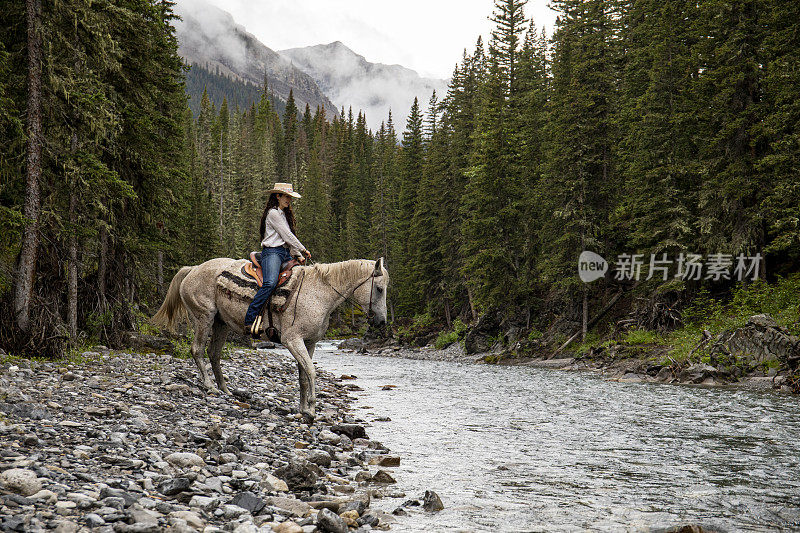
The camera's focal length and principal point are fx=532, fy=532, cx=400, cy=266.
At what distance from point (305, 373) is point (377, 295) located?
2.04 m

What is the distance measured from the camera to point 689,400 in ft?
48.8

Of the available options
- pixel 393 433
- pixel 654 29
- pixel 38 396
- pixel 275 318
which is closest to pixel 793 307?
pixel 654 29

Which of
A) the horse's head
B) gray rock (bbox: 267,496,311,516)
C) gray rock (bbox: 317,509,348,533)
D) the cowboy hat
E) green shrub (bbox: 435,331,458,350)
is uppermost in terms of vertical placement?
the cowboy hat

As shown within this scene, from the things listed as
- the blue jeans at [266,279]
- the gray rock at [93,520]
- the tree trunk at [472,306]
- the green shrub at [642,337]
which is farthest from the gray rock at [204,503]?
the tree trunk at [472,306]

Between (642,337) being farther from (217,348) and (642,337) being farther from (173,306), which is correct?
(173,306)

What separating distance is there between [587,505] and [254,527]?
368 centimetres

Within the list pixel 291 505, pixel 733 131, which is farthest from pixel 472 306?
pixel 291 505

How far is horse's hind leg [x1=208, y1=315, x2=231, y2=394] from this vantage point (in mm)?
11547

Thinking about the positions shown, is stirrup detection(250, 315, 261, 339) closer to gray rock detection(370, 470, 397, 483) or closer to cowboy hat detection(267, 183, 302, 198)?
cowboy hat detection(267, 183, 302, 198)

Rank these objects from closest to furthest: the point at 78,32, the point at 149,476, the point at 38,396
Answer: the point at 149,476, the point at 38,396, the point at 78,32

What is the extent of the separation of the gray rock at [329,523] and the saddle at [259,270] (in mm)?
5990

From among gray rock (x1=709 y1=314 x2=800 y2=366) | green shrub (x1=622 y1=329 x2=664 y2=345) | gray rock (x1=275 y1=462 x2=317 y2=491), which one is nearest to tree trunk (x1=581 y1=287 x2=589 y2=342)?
green shrub (x1=622 y1=329 x2=664 y2=345)

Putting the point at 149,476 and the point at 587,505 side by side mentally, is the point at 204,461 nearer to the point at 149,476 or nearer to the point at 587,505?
the point at 149,476

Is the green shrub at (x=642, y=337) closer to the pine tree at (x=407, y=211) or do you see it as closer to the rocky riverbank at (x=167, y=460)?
the rocky riverbank at (x=167, y=460)
